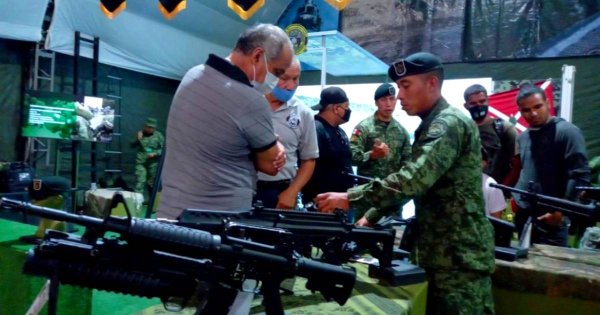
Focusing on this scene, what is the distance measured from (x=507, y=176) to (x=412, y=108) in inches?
84.9

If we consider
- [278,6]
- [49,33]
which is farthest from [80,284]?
[278,6]

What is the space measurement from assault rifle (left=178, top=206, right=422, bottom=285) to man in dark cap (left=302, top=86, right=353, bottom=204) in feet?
4.24

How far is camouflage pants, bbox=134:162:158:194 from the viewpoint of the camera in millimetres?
8688

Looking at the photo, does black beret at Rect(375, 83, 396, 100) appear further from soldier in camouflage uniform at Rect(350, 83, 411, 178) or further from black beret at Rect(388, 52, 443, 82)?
black beret at Rect(388, 52, 443, 82)

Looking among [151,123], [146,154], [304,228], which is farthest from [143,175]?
[304,228]

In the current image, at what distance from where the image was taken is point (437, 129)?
5.80 feet

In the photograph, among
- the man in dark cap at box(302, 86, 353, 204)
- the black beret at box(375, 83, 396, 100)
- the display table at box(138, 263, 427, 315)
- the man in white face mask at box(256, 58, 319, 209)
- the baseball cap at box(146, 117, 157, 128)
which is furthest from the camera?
the baseball cap at box(146, 117, 157, 128)

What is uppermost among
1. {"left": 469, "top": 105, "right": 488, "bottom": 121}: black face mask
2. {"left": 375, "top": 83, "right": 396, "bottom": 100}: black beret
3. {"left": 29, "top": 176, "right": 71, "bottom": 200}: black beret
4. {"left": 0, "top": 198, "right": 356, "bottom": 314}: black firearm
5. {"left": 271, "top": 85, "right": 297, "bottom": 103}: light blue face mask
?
{"left": 375, "top": 83, "right": 396, "bottom": 100}: black beret

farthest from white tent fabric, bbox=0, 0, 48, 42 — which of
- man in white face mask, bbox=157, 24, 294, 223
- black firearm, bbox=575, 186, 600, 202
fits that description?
black firearm, bbox=575, 186, 600, 202

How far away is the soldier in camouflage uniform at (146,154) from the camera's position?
8695 mm

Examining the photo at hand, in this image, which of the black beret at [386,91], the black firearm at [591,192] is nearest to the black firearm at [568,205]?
the black firearm at [591,192]

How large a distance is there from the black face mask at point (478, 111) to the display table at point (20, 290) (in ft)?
8.72

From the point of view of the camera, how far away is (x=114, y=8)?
19.2 ft

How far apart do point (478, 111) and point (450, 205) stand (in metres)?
1.77
